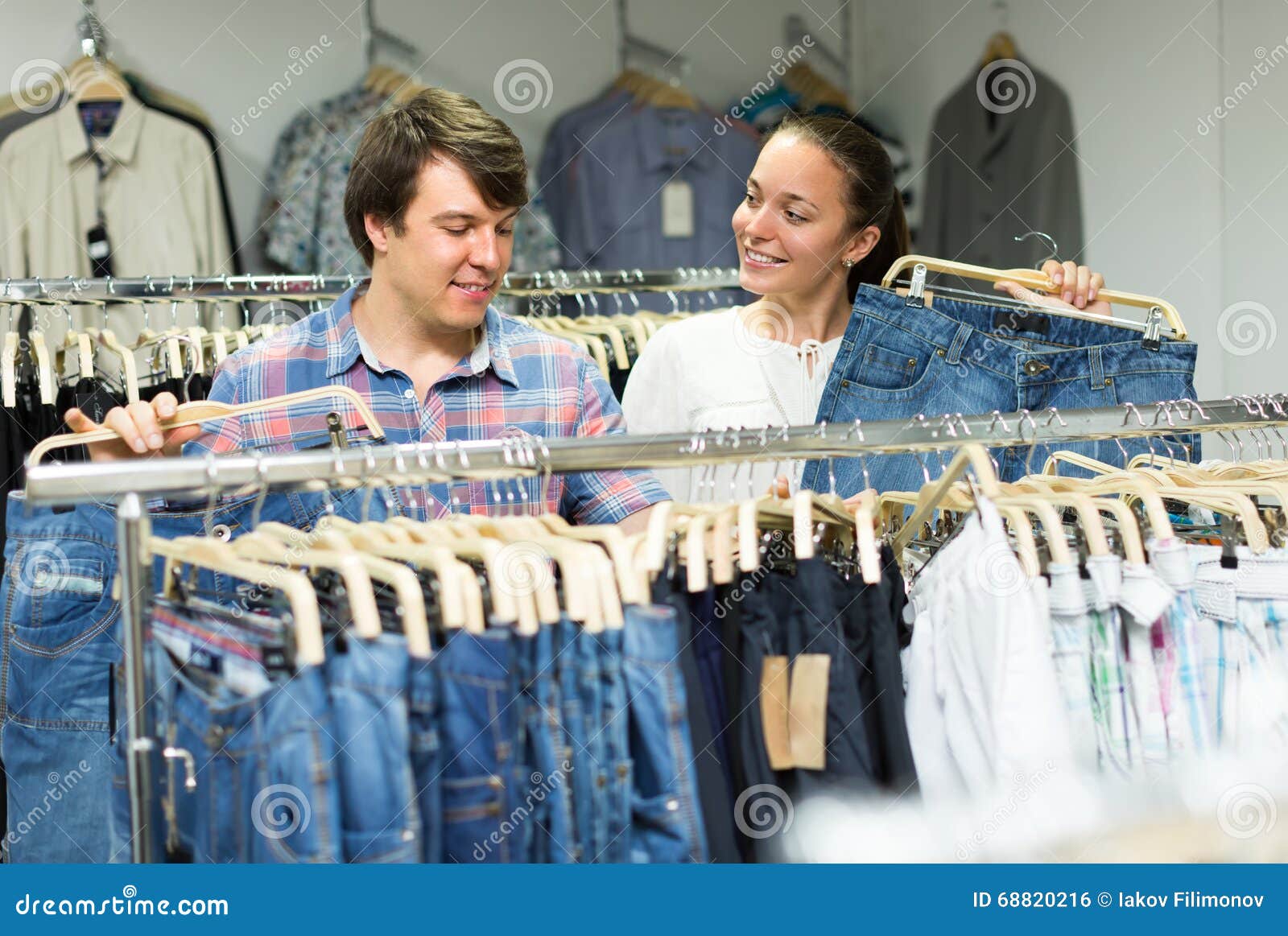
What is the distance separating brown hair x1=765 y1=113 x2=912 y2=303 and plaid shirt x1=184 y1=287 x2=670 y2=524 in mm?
746

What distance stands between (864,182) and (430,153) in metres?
0.96

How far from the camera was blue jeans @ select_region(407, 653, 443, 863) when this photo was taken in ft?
4.20

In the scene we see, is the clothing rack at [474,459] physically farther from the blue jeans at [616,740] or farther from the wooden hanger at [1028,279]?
the wooden hanger at [1028,279]

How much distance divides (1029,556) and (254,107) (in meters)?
3.48

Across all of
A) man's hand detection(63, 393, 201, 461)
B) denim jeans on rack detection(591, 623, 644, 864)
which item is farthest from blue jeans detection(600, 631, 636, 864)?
man's hand detection(63, 393, 201, 461)

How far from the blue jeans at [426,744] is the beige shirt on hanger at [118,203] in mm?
2729

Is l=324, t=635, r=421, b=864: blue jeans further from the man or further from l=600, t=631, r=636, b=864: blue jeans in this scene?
the man

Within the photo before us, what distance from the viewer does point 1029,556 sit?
1457 millimetres

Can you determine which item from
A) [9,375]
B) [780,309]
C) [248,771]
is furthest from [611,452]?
[9,375]

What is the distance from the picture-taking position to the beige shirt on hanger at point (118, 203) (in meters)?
3.70

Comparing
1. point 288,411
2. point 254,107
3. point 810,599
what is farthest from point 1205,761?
point 254,107

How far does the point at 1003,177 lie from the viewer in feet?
13.5

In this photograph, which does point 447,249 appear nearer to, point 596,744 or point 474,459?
point 474,459

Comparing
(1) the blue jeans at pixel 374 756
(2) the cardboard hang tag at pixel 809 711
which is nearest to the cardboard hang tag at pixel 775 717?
(2) the cardboard hang tag at pixel 809 711
